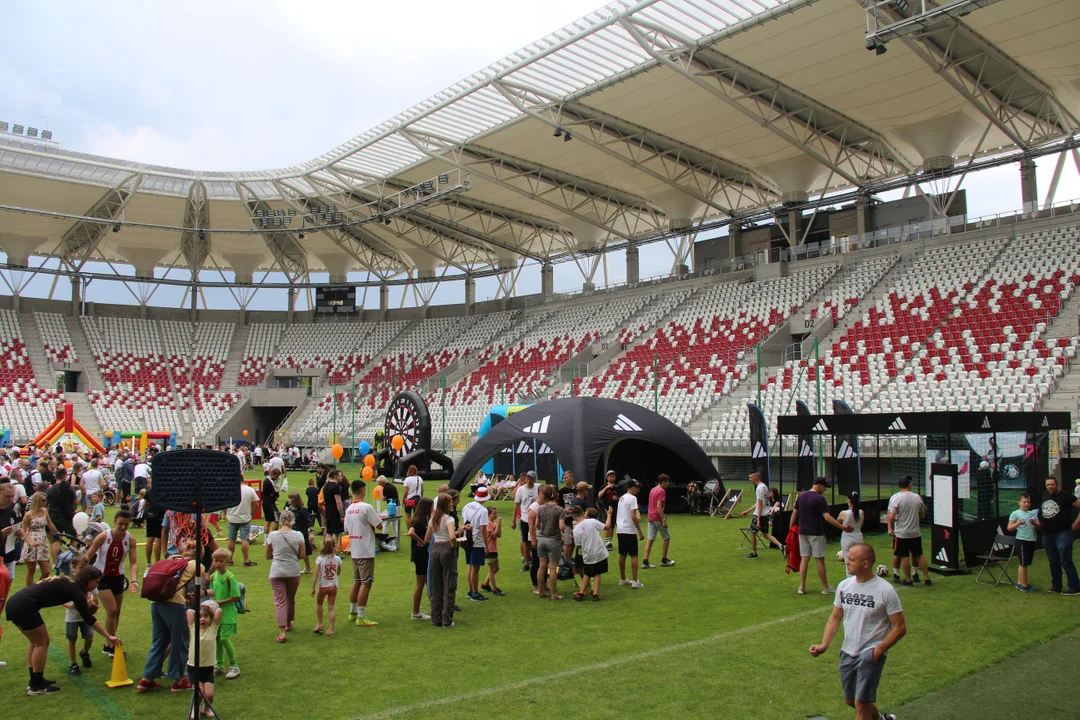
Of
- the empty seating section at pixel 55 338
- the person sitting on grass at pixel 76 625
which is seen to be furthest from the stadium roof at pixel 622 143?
Answer: the person sitting on grass at pixel 76 625

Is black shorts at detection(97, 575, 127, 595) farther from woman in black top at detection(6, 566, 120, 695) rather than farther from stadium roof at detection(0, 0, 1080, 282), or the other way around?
stadium roof at detection(0, 0, 1080, 282)

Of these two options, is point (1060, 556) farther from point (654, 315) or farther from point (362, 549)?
point (654, 315)

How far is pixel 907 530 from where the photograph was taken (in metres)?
10.2

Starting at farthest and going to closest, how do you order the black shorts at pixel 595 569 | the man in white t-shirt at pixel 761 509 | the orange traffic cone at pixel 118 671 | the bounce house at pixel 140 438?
1. the bounce house at pixel 140 438
2. the man in white t-shirt at pixel 761 509
3. the black shorts at pixel 595 569
4. the orange traffic cone at pixel 118 671

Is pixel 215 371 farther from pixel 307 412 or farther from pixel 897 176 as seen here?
pixel 897 176

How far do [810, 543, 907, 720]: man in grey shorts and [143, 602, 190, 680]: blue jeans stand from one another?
191 inches

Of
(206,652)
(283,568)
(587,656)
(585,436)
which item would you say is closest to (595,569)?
(587,656)

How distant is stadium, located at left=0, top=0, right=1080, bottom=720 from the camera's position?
762cm

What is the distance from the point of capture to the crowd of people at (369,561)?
20.3 ft

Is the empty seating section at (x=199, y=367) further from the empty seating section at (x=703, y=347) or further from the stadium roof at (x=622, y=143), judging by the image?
the empty seating section at (x=703, y=347)

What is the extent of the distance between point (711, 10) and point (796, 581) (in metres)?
17.4

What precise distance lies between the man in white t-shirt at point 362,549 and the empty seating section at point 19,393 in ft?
126

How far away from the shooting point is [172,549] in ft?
38.3

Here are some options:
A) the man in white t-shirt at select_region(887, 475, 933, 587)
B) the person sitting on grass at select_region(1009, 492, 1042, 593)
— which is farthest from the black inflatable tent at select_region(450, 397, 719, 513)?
the person sitting on grass at select_region(1009, 492, 1042, 593)
